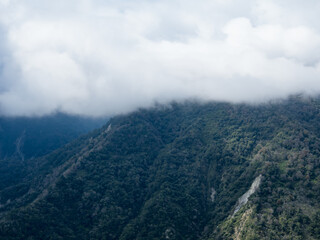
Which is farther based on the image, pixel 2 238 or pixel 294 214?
pixel 2 238

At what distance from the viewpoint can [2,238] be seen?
7785 inches

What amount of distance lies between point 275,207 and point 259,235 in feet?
84.3

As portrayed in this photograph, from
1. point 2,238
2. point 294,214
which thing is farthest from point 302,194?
point 2,238

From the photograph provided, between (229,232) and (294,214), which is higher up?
(294,214)

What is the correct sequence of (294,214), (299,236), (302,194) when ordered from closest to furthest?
(299,236) < (294,214) < (302,194)

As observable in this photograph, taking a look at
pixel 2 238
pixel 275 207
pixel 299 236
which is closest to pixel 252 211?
pixel 275 207

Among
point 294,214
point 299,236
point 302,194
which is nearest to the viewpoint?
point 299,236

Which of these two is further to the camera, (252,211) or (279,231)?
(252,211)

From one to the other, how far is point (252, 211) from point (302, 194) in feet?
120

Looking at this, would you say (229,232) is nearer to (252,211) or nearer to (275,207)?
(252,211)

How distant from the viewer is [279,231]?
179375mm

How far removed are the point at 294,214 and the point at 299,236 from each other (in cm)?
1603

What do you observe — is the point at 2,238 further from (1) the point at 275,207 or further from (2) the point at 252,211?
(1) the point at 275,207

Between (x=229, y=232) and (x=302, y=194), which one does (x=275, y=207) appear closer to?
(x=302, y=194)
